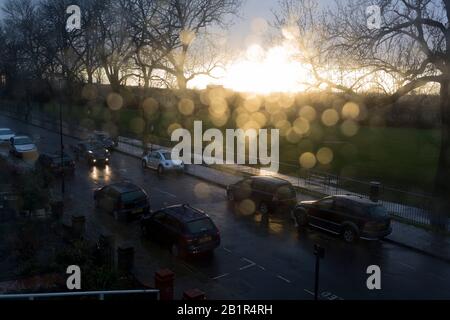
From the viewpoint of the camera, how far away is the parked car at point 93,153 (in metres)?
32.4

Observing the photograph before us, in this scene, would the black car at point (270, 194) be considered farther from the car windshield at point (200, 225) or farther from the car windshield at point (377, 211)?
the car windshield at point (200, 225)

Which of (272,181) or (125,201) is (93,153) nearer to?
(125,201)

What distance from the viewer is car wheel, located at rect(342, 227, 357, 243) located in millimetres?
16731

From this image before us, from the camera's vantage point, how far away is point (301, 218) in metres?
18.8

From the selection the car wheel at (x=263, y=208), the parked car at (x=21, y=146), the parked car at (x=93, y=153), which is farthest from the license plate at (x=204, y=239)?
the parked car at (x=21, y=146)

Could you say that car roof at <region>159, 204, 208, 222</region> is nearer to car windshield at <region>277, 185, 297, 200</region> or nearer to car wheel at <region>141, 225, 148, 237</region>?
car wheel at <region>141, 225, 148, 237</region>

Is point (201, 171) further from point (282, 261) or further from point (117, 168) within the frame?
point (282, 261)

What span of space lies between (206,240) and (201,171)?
52.4 feet

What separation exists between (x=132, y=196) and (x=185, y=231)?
16.9 ft

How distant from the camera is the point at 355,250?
53.4 ft

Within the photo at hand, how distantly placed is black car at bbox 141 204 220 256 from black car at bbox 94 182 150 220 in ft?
9.82

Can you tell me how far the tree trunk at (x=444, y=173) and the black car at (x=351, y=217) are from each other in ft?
10.5

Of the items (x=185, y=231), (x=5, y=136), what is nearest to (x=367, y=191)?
(x=185, y=231)

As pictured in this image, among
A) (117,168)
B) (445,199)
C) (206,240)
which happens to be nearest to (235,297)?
(206,240)
